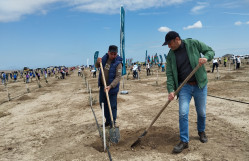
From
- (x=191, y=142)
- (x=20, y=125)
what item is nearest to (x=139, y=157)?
(x=191, y=142)

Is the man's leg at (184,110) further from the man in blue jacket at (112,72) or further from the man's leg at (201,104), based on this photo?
the man in blue jacket at (112,72)

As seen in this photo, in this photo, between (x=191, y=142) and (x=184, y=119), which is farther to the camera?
(x=191, y=142)

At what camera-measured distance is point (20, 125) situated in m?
6.05

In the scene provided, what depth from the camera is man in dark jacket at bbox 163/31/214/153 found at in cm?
331

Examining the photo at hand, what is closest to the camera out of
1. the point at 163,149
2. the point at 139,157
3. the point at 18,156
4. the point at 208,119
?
the point at 139,157

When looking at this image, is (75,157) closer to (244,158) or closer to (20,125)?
(244,158)

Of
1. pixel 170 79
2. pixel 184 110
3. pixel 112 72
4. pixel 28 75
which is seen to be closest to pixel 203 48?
pixel 170 79

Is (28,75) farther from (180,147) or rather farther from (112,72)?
(180,147)

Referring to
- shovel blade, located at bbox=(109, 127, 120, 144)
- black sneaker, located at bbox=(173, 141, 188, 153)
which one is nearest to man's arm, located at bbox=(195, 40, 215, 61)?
black sneaker, located at bbox=(173, 141, 188, 153)

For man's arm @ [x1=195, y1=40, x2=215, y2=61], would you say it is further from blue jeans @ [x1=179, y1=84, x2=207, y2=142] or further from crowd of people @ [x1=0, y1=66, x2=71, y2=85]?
crowd of people @ [x1=0, y1=66, x2=71, y2=85]

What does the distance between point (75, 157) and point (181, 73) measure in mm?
2404

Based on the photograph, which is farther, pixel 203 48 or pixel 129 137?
pixel 129 137

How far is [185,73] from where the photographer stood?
134 inches

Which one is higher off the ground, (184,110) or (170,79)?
(170,79)
